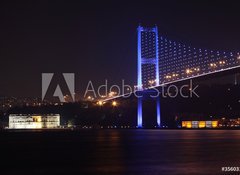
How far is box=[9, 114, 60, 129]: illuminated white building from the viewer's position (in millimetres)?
92500

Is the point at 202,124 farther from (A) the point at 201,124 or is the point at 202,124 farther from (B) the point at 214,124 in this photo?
(B) the point at 214,124

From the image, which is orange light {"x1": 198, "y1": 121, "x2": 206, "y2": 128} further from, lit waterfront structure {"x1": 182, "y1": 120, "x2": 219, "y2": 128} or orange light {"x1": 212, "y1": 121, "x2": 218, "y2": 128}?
orange light {"x1": 212, "y1": 121, "x2": 218, "y2": 128}

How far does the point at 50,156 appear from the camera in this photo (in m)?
20.9

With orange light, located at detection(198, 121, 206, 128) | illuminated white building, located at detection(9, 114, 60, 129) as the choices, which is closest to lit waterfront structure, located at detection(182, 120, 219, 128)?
orange light, located at detection(198, 121, 206, 128)

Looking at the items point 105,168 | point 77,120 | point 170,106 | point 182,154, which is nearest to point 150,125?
point 170,106

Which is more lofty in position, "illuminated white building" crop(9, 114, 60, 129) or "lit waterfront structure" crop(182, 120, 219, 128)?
"illuminated white building" crop(9, 114, 60, 129)

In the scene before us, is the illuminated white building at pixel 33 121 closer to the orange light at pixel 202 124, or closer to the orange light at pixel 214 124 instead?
the orange light at pixel 202 124

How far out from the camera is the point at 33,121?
94.8m

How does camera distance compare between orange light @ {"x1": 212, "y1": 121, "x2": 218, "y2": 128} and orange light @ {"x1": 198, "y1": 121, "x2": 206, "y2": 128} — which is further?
orange light @ {"x1": 198, "y1": 121, "x2": 206, "y2": 128}

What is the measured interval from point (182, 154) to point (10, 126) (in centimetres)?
7898

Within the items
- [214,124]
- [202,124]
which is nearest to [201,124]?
[202,124]

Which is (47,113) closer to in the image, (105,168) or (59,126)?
(59,126)

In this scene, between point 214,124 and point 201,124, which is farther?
point 201,124

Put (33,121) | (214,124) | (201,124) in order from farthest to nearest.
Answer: (33,121) → (201,124) → (214,124)
